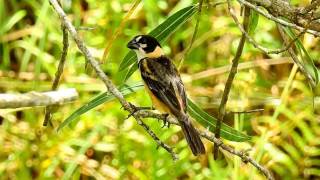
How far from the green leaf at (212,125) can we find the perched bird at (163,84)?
0.18ft

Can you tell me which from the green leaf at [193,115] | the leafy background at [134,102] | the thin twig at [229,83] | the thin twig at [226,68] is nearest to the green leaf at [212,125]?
the green leaf at [193,115]

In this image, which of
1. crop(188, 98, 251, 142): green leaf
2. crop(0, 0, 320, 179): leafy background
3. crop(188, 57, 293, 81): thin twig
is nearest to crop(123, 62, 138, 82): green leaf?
crop(188, 98, 251, 142): green leaf

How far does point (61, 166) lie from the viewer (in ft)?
14.3

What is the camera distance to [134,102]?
3973 mm

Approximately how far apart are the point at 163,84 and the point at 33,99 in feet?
3.84

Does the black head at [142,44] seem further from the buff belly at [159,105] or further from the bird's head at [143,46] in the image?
the buff belly at [159,105]

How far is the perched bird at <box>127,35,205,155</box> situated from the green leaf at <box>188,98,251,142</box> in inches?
2.2

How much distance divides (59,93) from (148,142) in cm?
204

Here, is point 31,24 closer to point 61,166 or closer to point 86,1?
point 86,1

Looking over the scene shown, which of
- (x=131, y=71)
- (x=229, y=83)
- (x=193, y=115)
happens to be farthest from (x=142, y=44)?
(x=229, y=83)

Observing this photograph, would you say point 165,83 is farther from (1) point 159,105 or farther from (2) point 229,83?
(2) point 229,83

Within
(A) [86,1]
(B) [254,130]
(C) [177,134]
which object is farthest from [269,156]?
(A) [86,1]

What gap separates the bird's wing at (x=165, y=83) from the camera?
2.88m

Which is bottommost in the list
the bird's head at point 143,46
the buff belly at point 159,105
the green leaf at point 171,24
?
the buff belly at point 159,105
